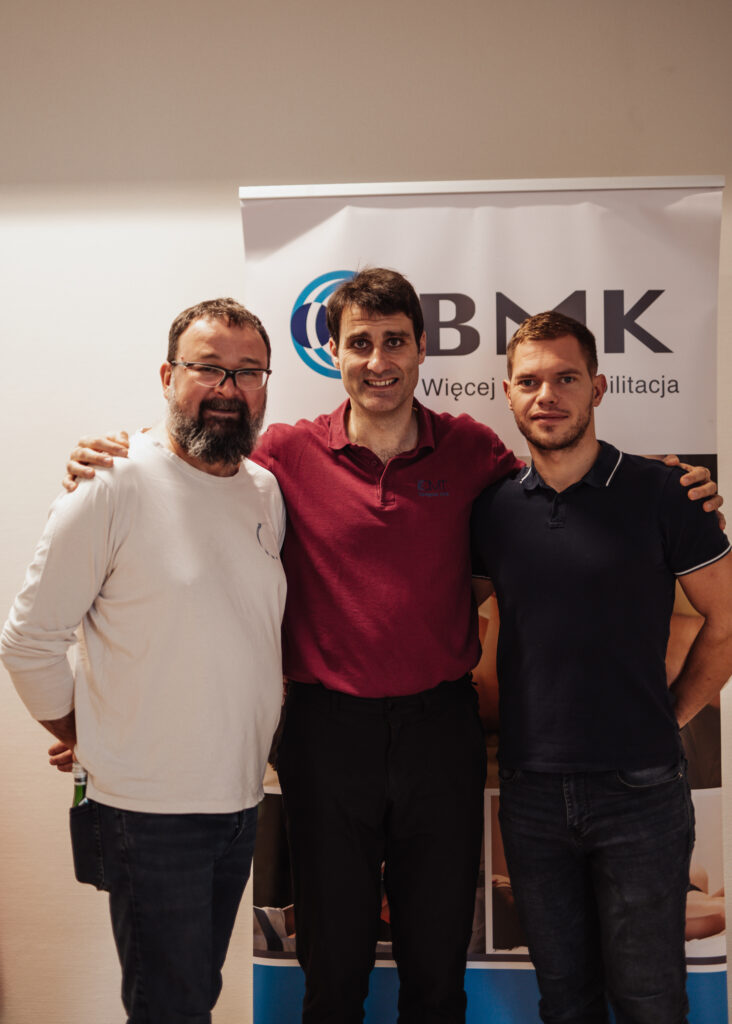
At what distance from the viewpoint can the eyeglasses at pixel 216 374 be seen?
6.26ft

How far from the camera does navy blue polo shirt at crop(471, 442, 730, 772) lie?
1889mm

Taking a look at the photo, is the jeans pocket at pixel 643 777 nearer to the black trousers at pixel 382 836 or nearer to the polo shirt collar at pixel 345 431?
the black trousers at pixel 382 836

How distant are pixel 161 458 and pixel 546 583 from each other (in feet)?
3.24

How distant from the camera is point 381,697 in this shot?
1.97m

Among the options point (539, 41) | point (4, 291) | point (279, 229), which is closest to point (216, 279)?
point (279, 229)

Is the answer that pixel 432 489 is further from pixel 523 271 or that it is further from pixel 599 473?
pixel 523 271

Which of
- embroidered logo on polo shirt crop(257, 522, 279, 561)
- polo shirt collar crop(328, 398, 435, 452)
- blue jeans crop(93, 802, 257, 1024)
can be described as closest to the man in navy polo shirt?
polo shirt collar crop(328, 398, 435, 452)

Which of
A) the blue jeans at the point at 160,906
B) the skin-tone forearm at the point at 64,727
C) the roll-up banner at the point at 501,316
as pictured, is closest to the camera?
the blue jeans at the point at 160,906

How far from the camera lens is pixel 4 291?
2.86 metres

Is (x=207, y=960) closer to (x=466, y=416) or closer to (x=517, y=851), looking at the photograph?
(x=517, y=851)

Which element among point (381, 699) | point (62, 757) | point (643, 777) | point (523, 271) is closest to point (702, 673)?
point (643, 777)

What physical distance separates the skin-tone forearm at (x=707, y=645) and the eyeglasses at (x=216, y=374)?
1.20m

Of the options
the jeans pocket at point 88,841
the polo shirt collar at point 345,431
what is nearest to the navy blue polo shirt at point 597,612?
the polo shirt collar at point 345,431

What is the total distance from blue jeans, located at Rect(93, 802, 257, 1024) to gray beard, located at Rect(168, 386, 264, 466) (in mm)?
832
